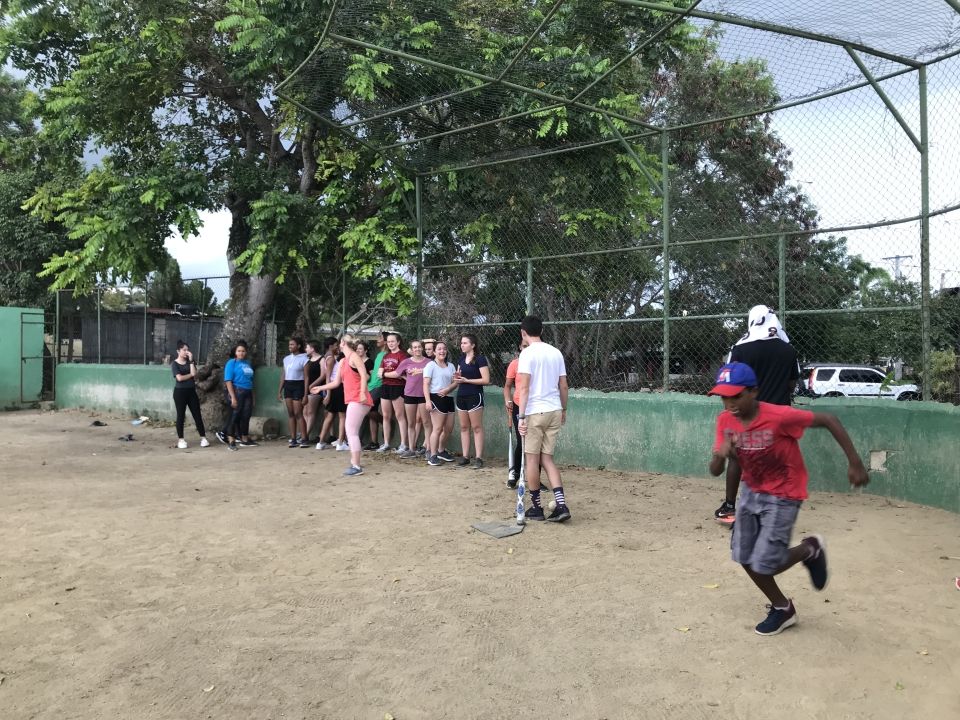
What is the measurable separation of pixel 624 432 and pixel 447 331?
3.06 metres

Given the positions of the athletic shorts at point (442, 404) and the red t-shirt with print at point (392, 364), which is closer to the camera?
the athletic shorts at point (442, 404)

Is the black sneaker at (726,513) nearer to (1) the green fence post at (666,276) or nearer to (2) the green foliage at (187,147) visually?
(1) the green fence post at (666,276)

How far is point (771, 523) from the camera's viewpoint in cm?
384

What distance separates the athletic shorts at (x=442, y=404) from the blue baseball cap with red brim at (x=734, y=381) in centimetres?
603

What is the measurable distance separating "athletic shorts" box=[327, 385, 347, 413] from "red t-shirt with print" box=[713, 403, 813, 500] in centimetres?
770

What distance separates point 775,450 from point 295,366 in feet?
29.0

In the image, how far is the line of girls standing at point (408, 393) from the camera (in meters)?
8.89

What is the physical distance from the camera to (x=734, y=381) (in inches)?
150

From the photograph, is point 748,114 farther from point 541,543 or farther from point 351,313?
point 351,313

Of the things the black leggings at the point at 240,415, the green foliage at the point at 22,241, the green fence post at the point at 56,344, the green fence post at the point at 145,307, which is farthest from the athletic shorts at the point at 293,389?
the green foliage at the point at 22,241

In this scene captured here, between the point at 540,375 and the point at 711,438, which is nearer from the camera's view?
the point at 540,375

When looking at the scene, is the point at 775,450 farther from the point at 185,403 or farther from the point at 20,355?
the point at 20,355

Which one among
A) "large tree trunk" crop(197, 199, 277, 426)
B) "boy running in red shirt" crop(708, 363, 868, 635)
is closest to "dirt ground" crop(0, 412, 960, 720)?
"boy running in red shirt" crop(708, 363, 868, 635)

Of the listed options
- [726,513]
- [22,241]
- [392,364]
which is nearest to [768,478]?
[726,513]
